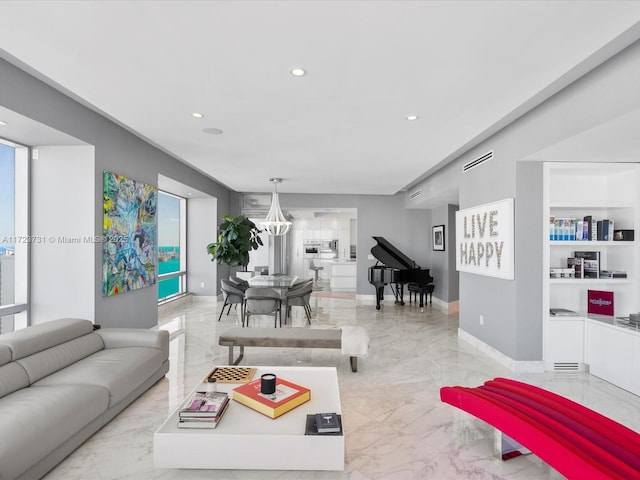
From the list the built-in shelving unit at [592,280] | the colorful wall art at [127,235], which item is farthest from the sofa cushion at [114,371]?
the built-in shelving unit at [592,280]

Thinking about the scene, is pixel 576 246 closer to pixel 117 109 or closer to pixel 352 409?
pixel 352 409

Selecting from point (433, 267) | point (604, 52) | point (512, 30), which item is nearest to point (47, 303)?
point (512, 30)

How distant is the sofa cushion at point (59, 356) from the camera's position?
8.94ft

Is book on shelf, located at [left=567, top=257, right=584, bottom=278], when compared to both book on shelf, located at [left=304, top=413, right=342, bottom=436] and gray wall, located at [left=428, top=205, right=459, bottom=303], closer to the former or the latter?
book on shelf, located at [left=304, top=413, right=342, bottom=436]

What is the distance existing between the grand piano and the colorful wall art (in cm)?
468

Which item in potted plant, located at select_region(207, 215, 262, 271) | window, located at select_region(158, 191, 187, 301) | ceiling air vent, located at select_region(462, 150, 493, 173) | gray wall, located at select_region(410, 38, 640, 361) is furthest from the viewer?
window, located at select_region(158, 191, 187, 301)

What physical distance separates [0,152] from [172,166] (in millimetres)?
2508

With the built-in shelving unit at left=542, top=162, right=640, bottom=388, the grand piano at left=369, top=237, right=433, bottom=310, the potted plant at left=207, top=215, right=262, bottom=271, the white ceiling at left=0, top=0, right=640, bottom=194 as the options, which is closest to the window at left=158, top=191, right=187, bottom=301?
the potted plant at left=207, top=215, right=262, bottom=271

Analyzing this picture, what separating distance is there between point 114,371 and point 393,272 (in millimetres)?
6060

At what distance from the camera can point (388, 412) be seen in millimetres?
3111

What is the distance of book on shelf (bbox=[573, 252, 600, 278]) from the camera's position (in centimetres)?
416

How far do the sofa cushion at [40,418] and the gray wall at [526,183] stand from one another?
4.14 m

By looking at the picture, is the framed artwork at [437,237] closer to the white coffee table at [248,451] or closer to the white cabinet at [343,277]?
the white cabinet at [343,277]

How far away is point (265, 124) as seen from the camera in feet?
13.3
